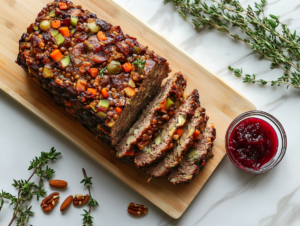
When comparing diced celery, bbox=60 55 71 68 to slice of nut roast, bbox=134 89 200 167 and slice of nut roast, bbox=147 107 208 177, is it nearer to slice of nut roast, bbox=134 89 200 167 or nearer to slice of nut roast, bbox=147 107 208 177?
slice of nut roast, bbox=134 89 200 167

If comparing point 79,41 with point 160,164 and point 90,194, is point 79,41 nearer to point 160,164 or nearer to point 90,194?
point 160,164

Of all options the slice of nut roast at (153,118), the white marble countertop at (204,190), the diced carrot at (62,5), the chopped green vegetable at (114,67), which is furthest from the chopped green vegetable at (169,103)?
the diced carrot at (62,5)

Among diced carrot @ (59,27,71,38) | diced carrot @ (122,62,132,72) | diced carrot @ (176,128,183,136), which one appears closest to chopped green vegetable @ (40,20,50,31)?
diced carrot @ (59,27,71,38)

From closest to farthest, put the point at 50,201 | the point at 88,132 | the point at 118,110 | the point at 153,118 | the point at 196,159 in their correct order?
the point at 118,110, the point at 153,118, the point at 196,159, the point at 88,132, the point at 50,201

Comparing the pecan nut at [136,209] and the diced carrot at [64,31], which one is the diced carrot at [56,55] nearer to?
the diced carrot at [64,31]

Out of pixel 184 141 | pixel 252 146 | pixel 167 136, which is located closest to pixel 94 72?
pixel 167 136

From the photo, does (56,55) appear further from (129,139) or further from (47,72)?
(129,139)
